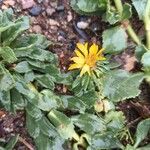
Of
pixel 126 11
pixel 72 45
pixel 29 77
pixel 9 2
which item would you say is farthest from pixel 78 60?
pixel 9 2

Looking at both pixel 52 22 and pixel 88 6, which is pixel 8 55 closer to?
pixel 52 22

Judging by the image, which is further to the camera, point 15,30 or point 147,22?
point 147,22

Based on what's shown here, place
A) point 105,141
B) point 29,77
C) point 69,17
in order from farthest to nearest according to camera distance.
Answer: point 69,17 → point 105,141 → point 29,77

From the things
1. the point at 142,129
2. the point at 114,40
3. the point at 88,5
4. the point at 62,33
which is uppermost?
the point at 88,5

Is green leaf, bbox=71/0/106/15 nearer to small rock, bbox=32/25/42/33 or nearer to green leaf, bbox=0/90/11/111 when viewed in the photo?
small rock, bbox=32/25/42/33

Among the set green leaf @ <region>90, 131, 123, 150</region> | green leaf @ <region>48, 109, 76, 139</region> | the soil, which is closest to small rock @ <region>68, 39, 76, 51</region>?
the soil

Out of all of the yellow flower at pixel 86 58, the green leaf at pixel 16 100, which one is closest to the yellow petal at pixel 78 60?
the yellow flower at pixel 86 58

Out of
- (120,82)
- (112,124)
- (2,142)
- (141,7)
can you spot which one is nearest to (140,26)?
(141,7)
